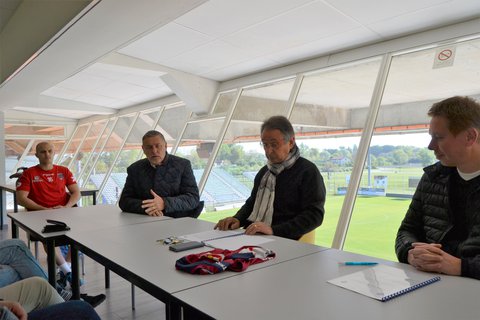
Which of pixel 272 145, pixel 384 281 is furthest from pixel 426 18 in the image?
pixel 384 281

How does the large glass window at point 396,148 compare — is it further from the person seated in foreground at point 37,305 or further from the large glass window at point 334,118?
the person seated in foreground at point 37,305

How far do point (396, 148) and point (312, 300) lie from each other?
3.12m

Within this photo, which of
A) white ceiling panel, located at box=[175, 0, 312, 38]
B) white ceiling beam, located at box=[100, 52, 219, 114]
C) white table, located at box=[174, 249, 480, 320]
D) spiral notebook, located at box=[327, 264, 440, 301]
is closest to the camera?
white table, located at box=[174, 249, 480, 320]

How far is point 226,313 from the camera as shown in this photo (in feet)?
3.27

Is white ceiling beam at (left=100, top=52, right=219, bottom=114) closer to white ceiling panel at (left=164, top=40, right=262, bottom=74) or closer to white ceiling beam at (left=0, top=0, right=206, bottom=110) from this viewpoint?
white ceiling panel at (left=164, top=40, right=262, bottom=74)

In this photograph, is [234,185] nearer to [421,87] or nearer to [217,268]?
[421,87]

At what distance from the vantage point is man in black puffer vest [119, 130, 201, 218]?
288 cm

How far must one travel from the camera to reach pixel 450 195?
155cm

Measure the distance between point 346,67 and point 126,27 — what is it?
2.61m

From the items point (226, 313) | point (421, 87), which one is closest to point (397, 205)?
point (421, 87)

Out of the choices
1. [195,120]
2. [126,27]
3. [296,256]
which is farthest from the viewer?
[195,120]

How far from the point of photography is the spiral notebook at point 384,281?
110cm

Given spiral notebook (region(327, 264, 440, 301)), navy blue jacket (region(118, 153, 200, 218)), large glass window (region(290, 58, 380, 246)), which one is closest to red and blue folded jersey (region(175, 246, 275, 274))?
spiral notebook (region(327, 264, 440, 301))

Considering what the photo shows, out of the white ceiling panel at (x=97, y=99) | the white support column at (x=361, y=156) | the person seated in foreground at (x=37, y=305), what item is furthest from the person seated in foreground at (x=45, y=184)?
the white ceiling panel at (x=97, y=99)
